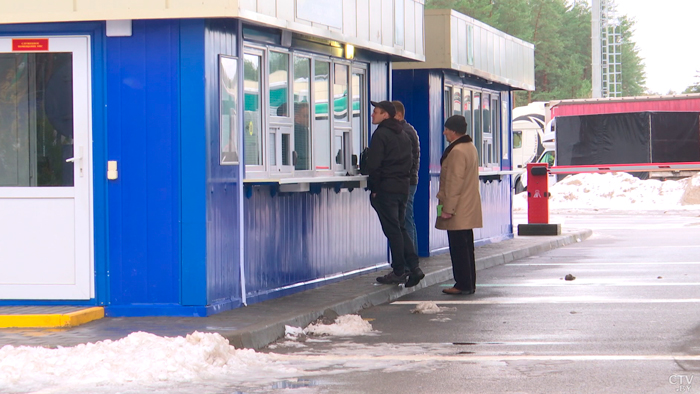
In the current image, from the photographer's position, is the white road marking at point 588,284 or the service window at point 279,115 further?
the white road marking at point 588,284

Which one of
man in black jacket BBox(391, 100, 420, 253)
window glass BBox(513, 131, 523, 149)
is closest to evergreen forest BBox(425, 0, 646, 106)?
window glass BBox(513, 131, 523, 149)

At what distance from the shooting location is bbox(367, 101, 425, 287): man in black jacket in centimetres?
1130

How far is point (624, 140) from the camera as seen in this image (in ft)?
122

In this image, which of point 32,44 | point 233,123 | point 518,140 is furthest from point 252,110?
point 518,140

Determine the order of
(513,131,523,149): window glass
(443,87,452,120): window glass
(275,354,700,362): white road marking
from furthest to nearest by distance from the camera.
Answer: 1. (513,131,523,149): window glass
2. (443,87,452,120): window glass
3. (275,354,700,362): white road marking

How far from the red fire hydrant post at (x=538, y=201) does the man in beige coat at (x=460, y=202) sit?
30.2 ft

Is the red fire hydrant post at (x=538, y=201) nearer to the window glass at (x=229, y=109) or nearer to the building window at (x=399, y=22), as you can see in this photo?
the building window at (x=399, y=22)

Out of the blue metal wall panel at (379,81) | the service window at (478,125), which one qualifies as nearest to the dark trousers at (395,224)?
the blue metal wall panel at (379,81)

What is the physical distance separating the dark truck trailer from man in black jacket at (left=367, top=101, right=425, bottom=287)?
88.7 ft

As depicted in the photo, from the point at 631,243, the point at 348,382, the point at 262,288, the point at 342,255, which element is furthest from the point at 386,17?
the point at 631,243

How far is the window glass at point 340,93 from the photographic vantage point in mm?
12000

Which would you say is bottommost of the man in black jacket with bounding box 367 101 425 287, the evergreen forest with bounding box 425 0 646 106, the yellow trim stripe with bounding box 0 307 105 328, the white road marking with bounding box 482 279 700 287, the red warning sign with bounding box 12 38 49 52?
the white road marking with bounding box 482 279 700 287

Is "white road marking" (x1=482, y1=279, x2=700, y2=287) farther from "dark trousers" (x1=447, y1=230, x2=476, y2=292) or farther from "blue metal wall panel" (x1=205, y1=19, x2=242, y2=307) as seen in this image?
"blue metal wall panel" (x1=205, y1=19, x2=242, y2=307)

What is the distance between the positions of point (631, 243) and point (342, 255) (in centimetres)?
882
